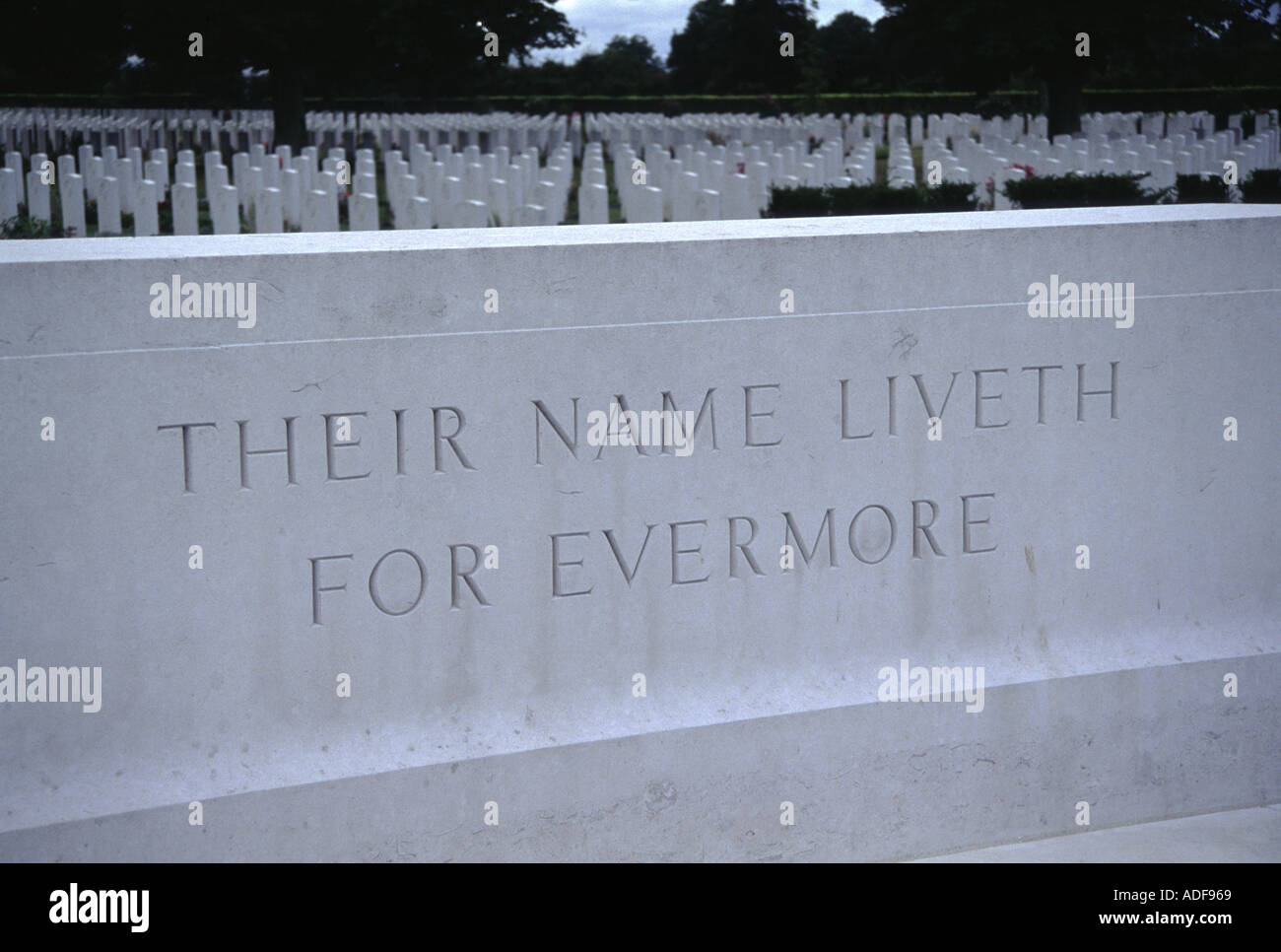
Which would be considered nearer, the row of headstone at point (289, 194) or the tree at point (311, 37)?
the row of headstone at point (289, 194)

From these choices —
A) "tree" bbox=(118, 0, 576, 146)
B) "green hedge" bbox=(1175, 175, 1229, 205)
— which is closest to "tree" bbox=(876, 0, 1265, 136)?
"tree" bbox=(118, 0, 576, 146)

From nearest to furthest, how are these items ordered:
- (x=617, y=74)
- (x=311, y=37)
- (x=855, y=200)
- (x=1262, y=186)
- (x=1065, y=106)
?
(x=855, y=200) → (x=1262, y=186) → (x=311, y=37) → (x=1065, y=106) → (x=617, y=74)

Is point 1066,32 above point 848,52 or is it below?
below

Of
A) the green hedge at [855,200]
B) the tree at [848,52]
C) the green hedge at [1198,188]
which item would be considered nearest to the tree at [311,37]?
the green hedge at [855,200]

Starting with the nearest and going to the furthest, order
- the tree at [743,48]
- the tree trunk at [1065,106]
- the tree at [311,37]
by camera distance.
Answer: the tree at [311,37] → the tree trunk at [1065,106] → the tree at [743,48]

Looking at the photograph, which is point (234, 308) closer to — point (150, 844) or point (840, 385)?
point (150, 844)

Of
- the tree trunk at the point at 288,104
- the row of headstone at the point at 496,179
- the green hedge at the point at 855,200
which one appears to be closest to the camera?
the row of headstone at the point at 496,179

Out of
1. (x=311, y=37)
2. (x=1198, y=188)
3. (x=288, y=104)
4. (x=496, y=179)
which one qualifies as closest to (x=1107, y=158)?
(x=1198, y=188)

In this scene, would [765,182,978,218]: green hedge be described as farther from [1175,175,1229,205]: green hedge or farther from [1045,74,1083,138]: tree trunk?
[1045,74,1083,138]: tree trunk

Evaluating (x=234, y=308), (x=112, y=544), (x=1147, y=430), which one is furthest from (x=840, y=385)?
(x=112, y=544)

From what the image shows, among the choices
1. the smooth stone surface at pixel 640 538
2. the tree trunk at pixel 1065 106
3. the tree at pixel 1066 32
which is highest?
the tree at pixel 1066 32

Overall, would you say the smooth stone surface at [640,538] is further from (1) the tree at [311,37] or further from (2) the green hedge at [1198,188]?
(1) the tree at [311,37]

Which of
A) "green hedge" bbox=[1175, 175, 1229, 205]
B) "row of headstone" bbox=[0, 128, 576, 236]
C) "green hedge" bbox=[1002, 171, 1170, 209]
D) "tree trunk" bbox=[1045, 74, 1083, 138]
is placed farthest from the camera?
"tree trunk" bbox=[1045, 74, 1083, 138]

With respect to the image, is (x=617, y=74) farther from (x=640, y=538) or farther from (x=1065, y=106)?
(x=640, y=538)
